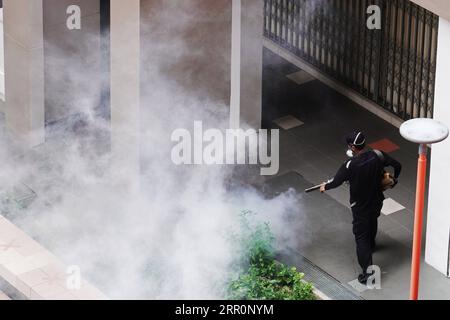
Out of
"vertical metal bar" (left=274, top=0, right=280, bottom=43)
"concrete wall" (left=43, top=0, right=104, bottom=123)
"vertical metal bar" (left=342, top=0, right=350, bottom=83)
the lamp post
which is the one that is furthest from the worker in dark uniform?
"vertical metal bar" (left=274, top=0, right=280, bottom=43)

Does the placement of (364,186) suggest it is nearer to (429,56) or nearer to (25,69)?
(429,56)

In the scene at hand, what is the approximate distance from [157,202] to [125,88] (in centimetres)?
154

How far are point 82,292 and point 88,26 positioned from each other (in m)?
5.37

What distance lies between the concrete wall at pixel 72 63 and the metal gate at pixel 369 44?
3.40 meters

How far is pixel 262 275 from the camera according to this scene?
17641 mm

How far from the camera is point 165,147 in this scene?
19500 mm

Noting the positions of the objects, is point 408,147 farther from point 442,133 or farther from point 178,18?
point 442,133

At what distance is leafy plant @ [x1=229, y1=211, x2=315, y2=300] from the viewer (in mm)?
17188

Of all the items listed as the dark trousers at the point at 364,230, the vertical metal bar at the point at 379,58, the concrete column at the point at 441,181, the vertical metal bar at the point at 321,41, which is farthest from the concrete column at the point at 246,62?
the concrete column at the point at 441,181

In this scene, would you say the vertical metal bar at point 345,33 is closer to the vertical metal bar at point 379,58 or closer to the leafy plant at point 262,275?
the vertical metal bar at point 379,58

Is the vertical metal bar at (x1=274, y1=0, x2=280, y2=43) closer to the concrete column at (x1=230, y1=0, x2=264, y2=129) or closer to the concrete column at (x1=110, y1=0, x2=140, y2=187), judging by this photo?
the concrete column at (x1=230, y1=0, x2=264, y2=129)

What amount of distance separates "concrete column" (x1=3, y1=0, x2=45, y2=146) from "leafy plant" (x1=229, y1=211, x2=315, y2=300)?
4238 millimetres

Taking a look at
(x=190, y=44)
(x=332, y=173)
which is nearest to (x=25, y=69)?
(x=190, y=44)

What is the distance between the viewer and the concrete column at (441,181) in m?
17.3
